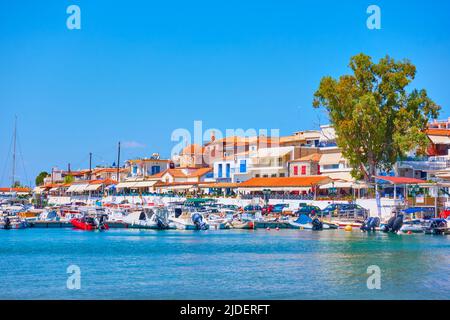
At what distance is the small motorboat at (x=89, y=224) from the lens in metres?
78.9

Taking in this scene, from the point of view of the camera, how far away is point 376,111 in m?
75.7

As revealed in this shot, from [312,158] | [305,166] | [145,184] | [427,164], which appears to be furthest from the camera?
[145,184]

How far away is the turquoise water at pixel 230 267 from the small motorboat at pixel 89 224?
532 inches

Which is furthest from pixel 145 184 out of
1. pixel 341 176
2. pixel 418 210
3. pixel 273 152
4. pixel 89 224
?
pixel 418 210

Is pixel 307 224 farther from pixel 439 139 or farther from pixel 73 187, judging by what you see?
pixel 73 187

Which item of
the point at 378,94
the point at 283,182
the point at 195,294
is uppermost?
the point at 378,94

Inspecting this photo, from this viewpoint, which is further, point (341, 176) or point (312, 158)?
point (312, 158)

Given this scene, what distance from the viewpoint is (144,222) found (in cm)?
7950

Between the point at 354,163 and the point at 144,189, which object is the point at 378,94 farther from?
the point at 144,189

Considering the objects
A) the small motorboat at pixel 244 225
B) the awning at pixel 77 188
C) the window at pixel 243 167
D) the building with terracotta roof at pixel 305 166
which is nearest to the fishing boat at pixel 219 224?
the small motorboat at pixel 244 225

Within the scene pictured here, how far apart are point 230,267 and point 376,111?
130ft

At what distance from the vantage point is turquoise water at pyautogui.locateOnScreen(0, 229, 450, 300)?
31531 millimetres
